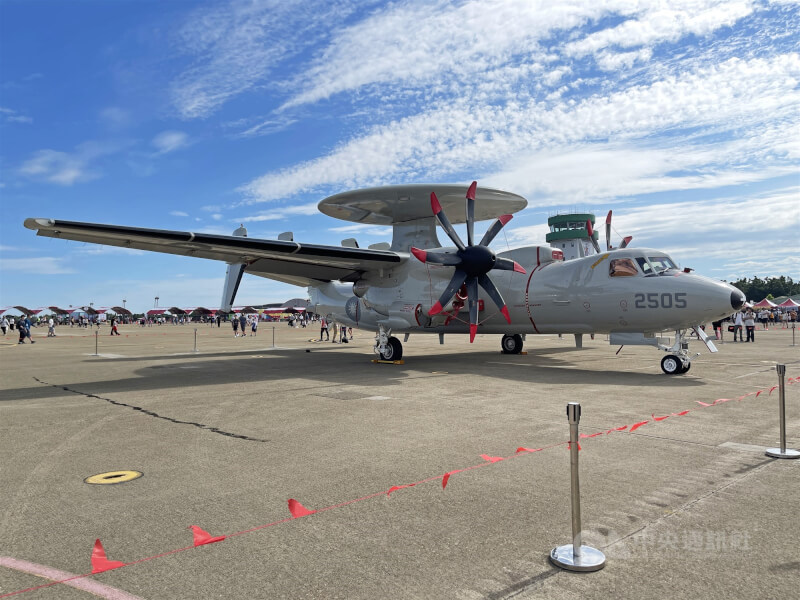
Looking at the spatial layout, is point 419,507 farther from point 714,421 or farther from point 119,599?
point 714,421

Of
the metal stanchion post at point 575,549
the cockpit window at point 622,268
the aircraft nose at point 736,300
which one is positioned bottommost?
the metal stanchion post at point 575,549

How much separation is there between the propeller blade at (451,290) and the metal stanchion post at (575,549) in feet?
42.4

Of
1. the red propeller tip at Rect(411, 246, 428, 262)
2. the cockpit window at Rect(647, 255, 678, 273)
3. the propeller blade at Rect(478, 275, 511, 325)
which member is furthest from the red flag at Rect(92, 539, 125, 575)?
the cockpit window at Rect(647, 255, 678, 273)

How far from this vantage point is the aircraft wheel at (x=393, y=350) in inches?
778

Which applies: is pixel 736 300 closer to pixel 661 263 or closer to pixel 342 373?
pixel 661 263

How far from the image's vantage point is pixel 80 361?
70.6 feet

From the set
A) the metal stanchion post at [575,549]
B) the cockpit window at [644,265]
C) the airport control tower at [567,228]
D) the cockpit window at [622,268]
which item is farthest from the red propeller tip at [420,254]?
the airport control tower at [567,228]

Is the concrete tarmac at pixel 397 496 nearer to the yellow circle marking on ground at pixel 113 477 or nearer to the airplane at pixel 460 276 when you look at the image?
the yellow circle marking on ground at pixel 113 477

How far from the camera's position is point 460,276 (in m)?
17.3

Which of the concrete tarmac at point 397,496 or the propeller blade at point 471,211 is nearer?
the concrete tarmac at point 397,496

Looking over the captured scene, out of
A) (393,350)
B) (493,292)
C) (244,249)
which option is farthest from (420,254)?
(244,249)

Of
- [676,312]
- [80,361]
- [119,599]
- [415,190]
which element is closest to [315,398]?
[119,599]

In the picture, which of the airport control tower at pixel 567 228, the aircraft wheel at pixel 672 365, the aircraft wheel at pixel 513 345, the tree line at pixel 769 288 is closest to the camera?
the aircraft wheel at pixel 672 365

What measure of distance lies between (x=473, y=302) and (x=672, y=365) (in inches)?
229
